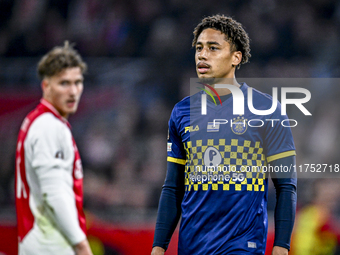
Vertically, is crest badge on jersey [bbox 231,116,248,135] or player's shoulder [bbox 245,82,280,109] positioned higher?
player's shoulder [bbox 245,82,280,109]

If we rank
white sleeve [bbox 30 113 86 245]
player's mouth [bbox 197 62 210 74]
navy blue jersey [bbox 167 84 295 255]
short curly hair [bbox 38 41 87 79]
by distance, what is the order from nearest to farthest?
white sleeve [bbox 30 113 86 245]
short curly hair [bbox 38 41 87 79]
navy blue jersey [bbox 167 84 295 255]
player's mouth [bbox 197 62 210 74]

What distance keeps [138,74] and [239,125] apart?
653 cm

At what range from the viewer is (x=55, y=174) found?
8.71 feet

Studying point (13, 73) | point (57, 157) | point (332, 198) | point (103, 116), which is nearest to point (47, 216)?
point (57, 157)

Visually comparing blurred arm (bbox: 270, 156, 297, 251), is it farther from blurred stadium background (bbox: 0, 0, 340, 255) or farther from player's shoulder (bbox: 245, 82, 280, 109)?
blurred stadium background (bbox: 0, 0, 340, 255)

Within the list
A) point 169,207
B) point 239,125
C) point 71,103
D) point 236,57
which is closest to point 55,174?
point 71,103

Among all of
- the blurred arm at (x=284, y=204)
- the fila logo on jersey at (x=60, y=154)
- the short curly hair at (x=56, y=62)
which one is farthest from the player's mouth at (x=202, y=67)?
the fila logo on jersey at (x=60, y=154)

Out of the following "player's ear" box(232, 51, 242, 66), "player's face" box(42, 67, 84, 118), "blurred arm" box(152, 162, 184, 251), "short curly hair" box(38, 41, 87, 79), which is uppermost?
"player's ear" box(232, 51, 242, 66)

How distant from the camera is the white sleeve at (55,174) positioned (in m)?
2.64

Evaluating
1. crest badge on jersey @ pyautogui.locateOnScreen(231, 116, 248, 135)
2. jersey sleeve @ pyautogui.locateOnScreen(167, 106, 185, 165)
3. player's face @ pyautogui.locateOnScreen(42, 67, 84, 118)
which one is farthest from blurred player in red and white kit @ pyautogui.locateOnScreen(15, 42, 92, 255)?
crest badge on jersey @ pyautogui.locateOnScreen(231, 116, 248, 135)

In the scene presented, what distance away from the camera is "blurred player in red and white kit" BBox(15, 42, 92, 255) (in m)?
2.66

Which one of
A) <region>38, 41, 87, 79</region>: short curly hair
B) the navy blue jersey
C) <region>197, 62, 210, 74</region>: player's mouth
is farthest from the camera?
<region>197, 62, 210, 74</region>: player's mouth

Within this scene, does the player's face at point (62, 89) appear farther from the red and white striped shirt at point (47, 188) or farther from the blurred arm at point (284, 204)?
the blurred arm at point (284, 204)

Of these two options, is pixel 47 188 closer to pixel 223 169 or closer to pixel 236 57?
pixel 223 169
